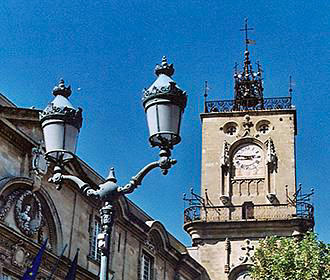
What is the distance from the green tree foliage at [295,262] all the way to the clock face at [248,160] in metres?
10.2

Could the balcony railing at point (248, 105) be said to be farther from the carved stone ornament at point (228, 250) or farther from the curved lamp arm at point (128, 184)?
the curved lamp arm at point (128, 184)

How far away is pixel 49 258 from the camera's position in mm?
24938

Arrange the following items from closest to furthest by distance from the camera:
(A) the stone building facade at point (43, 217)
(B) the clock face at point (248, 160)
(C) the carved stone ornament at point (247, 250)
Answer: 1. (A) the stone building facade at point (43, 217)
2. (C) the carved stone ornament at point (247, 250)
3. (B) the clock face at point (248, 160)

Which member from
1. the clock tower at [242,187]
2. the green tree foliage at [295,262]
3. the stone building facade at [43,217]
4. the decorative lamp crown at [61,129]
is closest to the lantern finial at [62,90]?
the decorative lamp crown at [61,129]

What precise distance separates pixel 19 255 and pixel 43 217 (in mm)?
2376

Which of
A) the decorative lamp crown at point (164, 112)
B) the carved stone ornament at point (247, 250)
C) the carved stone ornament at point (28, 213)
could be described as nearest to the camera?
the decorative lamp crown at point (164, 112)

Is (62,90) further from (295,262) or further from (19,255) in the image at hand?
(295,262)

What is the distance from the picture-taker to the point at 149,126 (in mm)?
10438

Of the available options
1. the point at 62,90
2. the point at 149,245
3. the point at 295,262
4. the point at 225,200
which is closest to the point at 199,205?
the point at 225,200

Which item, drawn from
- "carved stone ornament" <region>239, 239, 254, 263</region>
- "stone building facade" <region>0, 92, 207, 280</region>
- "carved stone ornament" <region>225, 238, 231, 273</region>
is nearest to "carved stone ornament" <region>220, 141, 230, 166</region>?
"carved stone ornament" <region>225, 238, 231, 273</region>

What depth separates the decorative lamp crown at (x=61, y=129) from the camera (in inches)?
426

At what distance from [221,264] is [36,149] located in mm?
17863

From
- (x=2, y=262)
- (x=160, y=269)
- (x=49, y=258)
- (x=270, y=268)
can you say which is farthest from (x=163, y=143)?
(x=160, y=269)

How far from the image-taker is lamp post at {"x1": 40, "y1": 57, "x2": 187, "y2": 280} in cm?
1035
